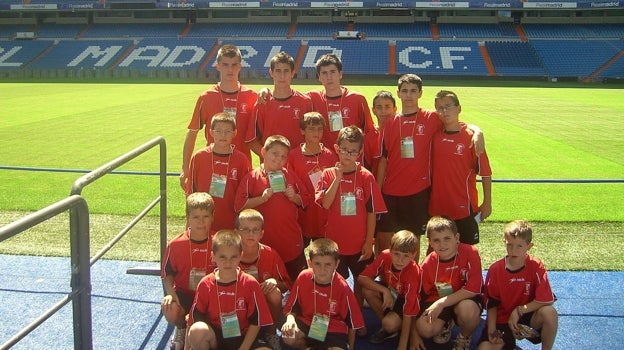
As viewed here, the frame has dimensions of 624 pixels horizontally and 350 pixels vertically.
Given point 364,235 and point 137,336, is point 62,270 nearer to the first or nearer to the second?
point 137,336

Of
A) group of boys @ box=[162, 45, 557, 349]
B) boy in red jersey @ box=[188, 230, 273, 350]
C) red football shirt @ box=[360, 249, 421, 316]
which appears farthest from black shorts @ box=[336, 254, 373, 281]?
boy in red jersey @ box=[188, 230, 273, 350]

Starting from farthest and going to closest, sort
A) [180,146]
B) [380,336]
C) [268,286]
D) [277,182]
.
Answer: [180,146]
[277,182]
[380,336]
[268,286]

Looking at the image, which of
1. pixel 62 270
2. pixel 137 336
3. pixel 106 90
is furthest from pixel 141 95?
pixel 137 336

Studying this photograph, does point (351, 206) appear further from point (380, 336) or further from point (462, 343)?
point (462, 343)

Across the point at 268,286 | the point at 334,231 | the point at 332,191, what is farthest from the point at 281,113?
the point at 268,286

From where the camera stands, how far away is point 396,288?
436cm

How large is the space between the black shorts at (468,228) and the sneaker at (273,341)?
1874 millimetres

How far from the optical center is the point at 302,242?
4.75 metres

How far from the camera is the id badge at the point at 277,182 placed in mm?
4457

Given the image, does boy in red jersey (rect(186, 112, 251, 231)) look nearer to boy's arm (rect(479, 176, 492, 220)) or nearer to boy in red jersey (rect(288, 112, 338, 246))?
boy in red jersey (rect(288, 112, 338, 246))

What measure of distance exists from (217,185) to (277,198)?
521mm

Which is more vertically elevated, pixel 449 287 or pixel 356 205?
pixel 356 205

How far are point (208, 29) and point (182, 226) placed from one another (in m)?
43.6

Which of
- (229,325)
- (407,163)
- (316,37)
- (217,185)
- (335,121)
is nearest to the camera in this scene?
(229,325)
